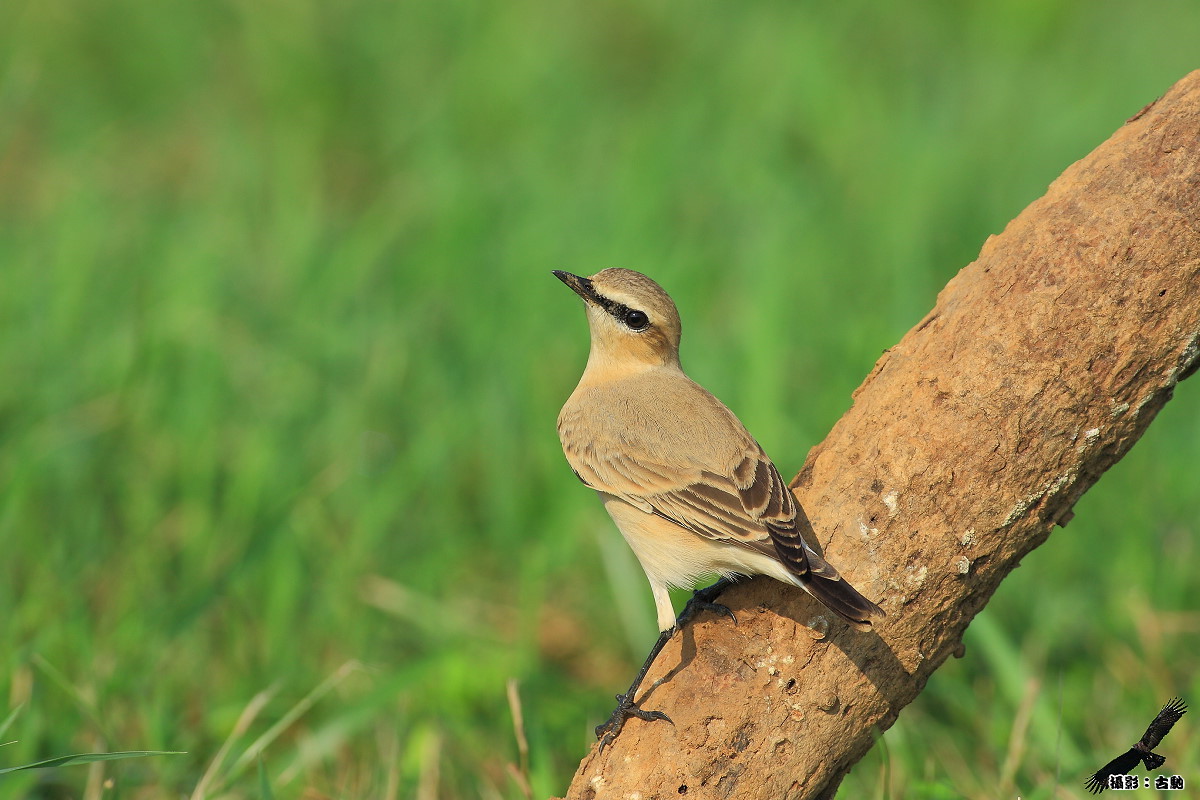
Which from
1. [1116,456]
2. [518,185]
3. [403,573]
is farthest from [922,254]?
[1116,456]

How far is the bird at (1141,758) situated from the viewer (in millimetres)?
4336

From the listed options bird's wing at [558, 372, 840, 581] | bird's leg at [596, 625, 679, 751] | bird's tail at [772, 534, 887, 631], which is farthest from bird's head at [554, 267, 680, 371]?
bird's tail at [772, 534, 887, 631]

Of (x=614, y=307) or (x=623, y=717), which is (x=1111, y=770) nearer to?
(x=623, y=717)

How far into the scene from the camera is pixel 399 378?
293 inches

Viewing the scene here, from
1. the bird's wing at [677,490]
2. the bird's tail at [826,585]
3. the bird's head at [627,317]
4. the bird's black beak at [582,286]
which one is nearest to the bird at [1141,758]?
the bird's tail at [826,585]

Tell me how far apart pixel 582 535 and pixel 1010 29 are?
328 inches

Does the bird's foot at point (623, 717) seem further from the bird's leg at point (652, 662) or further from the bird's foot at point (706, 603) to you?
the bird's foot at point (706, 603)

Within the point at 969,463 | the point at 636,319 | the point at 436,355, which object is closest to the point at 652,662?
the point at 969,463

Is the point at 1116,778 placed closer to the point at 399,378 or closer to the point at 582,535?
the point at 582,535

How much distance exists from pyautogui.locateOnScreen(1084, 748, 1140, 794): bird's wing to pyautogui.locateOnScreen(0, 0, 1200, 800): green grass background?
9 cm

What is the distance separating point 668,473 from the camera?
452 centimetres

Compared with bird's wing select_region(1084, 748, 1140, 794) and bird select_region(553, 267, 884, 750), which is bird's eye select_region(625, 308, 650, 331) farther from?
bird's wing select_region(1084, 748, 1140, 794)

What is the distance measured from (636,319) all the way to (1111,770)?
8.15 ft

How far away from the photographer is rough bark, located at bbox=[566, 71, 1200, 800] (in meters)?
3.49
